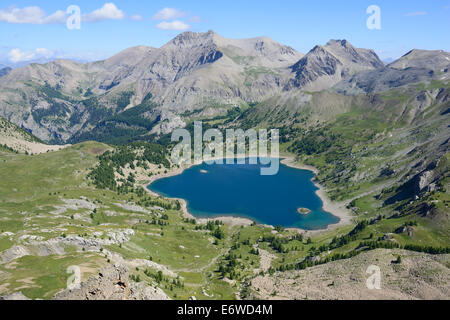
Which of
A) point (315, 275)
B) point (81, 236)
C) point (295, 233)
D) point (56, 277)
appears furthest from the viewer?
point (295, 233)

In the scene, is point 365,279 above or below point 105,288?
below

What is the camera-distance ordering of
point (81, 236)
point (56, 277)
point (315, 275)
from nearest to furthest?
point (56, 277), point (315, 275), point (81, 236)

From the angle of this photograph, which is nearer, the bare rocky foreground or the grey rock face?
the grey rock face

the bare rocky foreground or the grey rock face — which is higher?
the grey rock face

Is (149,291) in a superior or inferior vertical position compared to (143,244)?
superior

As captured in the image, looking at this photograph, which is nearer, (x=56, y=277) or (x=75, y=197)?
(x=56, y=277)

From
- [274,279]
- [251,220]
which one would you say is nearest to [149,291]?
[274,279]

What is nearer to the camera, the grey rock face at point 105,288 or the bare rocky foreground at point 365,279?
the grey rock face at point 105,288

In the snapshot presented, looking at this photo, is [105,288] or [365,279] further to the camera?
[365,279]

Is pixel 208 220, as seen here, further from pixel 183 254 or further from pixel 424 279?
pixel 424 279

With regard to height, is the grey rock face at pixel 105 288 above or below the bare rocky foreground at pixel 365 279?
above
